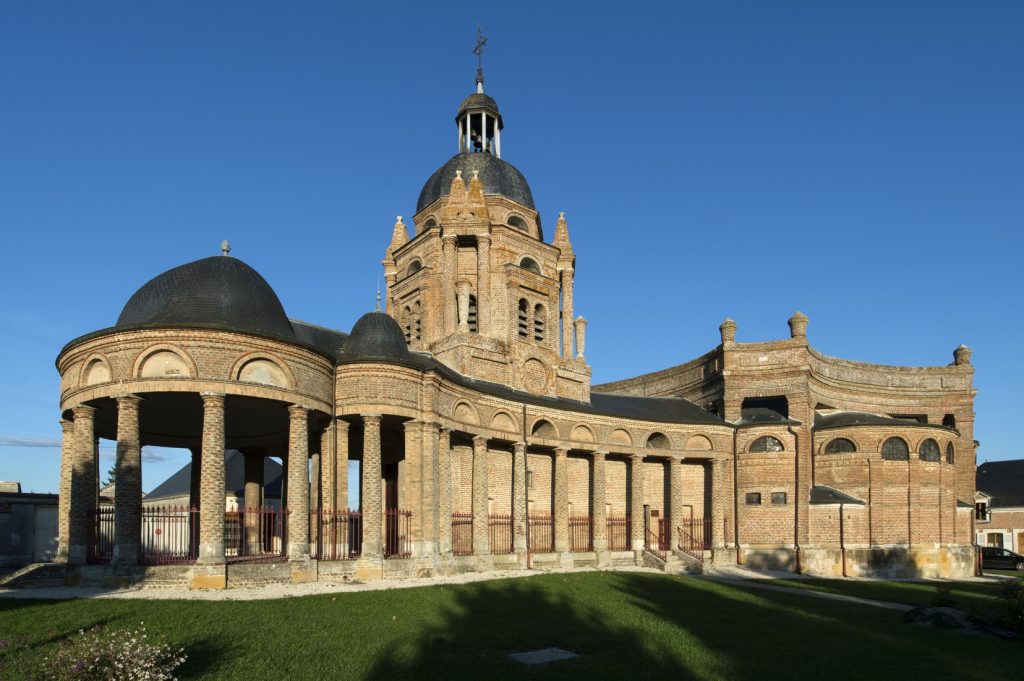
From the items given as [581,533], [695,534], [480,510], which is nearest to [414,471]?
[480,510]

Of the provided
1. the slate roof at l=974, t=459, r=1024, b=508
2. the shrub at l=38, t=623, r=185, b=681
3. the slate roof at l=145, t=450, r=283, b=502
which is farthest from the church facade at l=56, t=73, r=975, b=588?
the slate roof at l=974, t=459, r=1024, b=508

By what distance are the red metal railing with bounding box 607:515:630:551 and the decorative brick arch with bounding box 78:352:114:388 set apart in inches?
836

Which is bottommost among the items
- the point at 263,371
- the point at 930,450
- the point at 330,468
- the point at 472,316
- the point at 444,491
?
the point at 444,491

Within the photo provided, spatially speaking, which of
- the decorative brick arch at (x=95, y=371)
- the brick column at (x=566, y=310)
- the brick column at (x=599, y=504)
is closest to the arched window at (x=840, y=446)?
the brick column at (x=599, y=504)

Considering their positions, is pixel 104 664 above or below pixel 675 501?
above

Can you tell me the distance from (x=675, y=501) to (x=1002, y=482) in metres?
34.3

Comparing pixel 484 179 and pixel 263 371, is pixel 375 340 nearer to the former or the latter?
pixel 263 371

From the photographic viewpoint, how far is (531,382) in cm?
3566

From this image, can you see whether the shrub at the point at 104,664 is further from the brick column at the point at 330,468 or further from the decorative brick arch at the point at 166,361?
the brick column at the point at 330,468

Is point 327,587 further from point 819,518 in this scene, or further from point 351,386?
point 819,518

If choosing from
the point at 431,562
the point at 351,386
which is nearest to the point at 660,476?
the point at 431,562

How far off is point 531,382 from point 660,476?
26.0 feet

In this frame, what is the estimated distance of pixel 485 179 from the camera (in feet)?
127

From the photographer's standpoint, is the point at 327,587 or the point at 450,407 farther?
the point at 450,407
